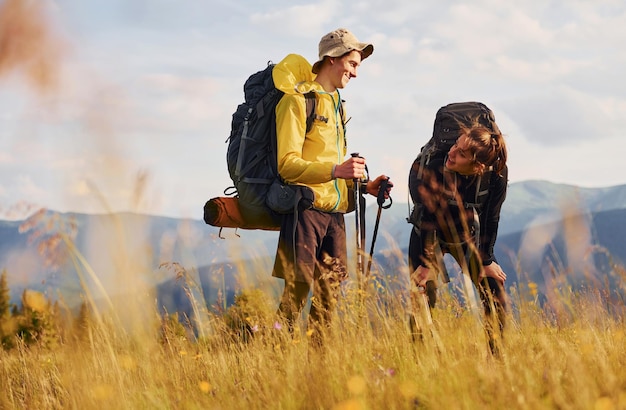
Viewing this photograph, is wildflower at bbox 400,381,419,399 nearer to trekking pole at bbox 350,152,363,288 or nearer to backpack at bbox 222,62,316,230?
trekking pole at bbox 350,152,363,288

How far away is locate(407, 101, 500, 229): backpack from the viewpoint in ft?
15.0

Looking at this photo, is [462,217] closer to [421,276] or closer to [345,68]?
[421,276]

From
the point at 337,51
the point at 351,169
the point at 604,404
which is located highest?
the point at 337,51

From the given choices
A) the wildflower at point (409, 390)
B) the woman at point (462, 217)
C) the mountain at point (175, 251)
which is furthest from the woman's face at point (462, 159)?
the wildflower at point (409, 390)

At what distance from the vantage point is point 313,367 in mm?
3855

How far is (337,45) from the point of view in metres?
4.70

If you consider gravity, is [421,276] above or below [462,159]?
below

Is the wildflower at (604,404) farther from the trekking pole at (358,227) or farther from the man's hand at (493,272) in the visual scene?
the trekking pole at (358,227)

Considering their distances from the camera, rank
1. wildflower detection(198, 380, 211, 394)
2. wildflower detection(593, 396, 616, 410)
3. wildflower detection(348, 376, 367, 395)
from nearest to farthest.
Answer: wildflower detection(593, 396, 616, 410), wildflower detection(348, 376, 367, 395), wildflower detection(198, 380, 211, 394)

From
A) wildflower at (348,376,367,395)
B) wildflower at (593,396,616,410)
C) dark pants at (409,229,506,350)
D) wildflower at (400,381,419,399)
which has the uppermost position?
dark pants at (409,229,506,350)

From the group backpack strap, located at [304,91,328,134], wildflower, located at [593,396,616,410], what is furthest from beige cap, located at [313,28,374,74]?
wildflower, located at [593,396,616,410]

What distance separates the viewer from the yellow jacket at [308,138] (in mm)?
4551

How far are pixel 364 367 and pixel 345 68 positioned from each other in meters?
2.01

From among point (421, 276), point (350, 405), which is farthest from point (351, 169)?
point (350, 405)
